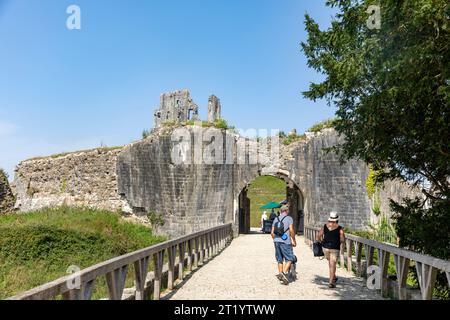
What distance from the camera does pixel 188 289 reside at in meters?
7.95

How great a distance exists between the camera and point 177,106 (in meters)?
35.1

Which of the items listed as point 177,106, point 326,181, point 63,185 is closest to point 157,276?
point 326,181

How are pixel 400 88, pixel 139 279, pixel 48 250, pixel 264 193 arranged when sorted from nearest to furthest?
pixel 400 88
pixel 139 279
pixel 48 250
pixel 264 193

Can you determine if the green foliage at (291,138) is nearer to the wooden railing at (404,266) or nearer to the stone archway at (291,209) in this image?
the stone archway at (291,209)

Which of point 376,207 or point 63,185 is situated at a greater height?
point 63,185

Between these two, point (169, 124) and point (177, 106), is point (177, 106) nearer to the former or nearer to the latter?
point (177, 106)

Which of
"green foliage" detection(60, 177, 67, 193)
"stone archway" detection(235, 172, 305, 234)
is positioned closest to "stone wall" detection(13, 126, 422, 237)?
"stone archway" detection(235, 172, 305, 234)

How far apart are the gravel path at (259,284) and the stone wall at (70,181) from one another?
50.4ft

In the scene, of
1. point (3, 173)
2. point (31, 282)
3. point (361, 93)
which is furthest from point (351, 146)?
point (3, 173)

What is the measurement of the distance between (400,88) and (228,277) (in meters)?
5.64

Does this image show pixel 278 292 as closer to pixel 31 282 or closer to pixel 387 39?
pixel 387 39

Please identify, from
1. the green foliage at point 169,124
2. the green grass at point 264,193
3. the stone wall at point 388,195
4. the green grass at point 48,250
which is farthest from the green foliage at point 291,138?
the green grass at point 264,193

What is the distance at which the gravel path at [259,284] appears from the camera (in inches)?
291
